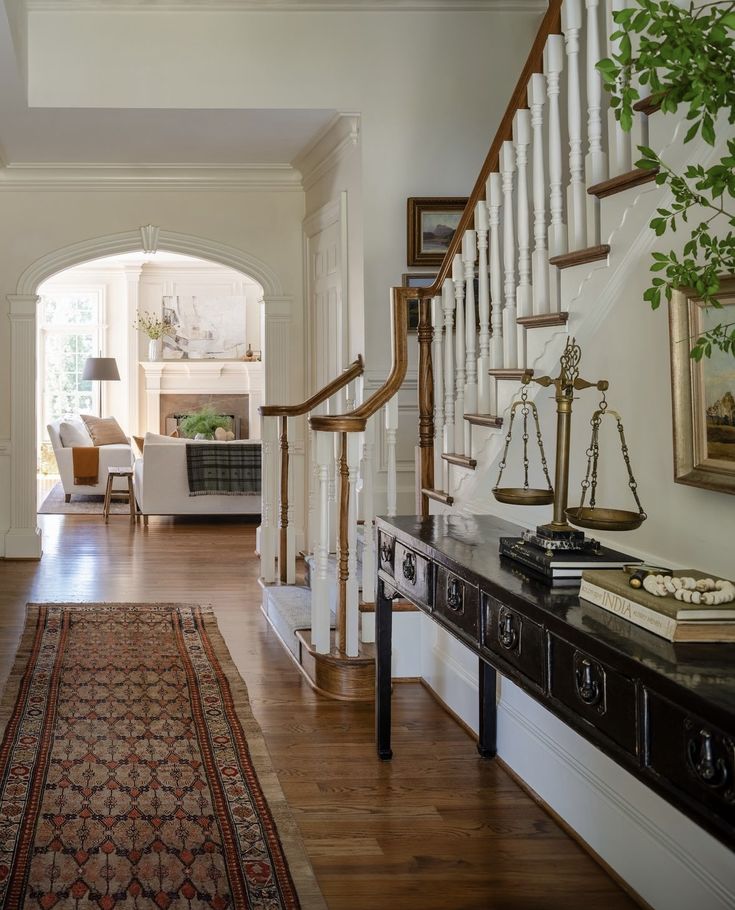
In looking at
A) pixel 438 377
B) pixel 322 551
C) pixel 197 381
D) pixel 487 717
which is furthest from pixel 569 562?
pixel 197 381

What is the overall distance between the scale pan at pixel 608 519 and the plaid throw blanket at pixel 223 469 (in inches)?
294

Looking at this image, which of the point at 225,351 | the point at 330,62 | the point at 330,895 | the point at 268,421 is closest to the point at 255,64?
the point at 330,62

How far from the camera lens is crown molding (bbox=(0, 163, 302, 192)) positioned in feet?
25.2

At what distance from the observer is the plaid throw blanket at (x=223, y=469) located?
961 centimetres

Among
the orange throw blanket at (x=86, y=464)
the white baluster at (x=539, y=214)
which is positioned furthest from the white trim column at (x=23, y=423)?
the white baluster at (x=539, y=214)

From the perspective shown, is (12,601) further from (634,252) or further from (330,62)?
(634,252)

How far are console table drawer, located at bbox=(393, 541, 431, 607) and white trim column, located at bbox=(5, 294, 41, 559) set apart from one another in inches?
204

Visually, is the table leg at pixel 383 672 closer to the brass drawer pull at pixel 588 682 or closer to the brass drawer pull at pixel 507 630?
the brass drawer pull at pixel 507 630

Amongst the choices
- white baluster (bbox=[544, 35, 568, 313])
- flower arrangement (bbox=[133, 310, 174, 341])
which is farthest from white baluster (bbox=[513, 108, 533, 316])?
flower arrangement (bbox=[133, 310, 174, 341])

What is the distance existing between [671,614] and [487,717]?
1.89 meters

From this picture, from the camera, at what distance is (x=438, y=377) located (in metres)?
4.14

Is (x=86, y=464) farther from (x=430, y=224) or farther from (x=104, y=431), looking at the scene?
(x=430, y=224)

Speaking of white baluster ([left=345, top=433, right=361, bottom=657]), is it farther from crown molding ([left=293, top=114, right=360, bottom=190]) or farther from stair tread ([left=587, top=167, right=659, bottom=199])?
crown molding ([left=293, top=114, right=360, bottom=190])

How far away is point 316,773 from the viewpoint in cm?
336
